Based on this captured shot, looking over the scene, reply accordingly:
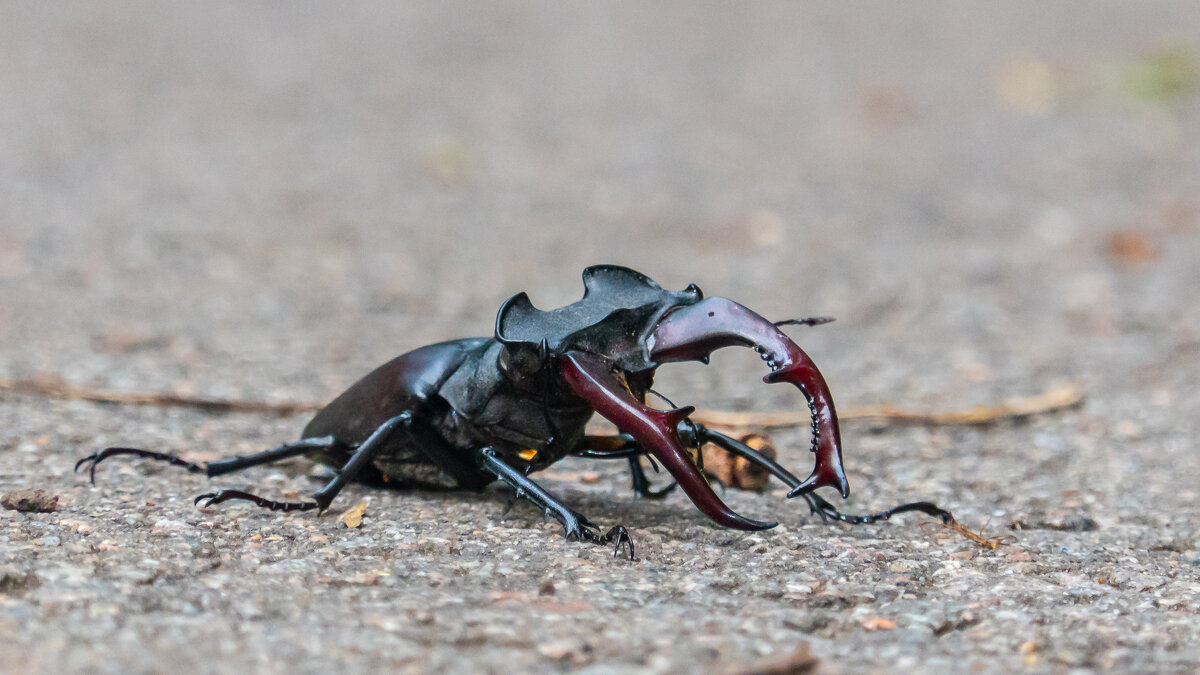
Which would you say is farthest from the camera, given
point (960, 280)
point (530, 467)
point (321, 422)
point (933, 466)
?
point (960, 280)

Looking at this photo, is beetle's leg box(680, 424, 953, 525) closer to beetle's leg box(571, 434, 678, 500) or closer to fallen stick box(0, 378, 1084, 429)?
beetle's leg box(571, 434, 678, 500)

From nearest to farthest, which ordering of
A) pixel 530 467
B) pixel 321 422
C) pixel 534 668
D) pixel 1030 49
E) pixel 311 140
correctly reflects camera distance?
pixel 534 668
pixel 530 467
pixel 321 422
pixel 311 140
pixel 1030 49

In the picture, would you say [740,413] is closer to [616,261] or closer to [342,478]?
[342,478]

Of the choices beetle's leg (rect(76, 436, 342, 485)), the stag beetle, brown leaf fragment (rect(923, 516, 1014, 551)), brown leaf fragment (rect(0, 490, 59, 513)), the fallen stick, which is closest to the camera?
the stag beetle

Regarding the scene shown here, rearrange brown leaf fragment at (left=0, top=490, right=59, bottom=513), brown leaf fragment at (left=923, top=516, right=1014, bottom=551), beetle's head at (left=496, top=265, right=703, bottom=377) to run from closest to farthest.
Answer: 1. beetle's head at (left=496, top=265, right=703, bottom=377)
2. brown leaf fragment at (left=0, top=490, right=59, bottom=513)
3. brown leaf fragment at (left=923, top=516, right=1014, bottom=551)

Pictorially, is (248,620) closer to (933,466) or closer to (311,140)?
(933,466)

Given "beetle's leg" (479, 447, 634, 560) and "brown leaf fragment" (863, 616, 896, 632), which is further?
"beetle's leg" (479, 447, 634, 560)

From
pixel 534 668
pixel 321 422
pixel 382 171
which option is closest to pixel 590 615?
pixel 534 668

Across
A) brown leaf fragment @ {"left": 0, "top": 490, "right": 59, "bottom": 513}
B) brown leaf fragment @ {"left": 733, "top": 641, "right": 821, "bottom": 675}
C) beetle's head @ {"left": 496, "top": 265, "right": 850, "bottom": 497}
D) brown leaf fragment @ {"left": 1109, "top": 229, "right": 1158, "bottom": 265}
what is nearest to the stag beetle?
beetle's head @ {"left": 496, "top": 265, "right": 850, "bottom": 497}
